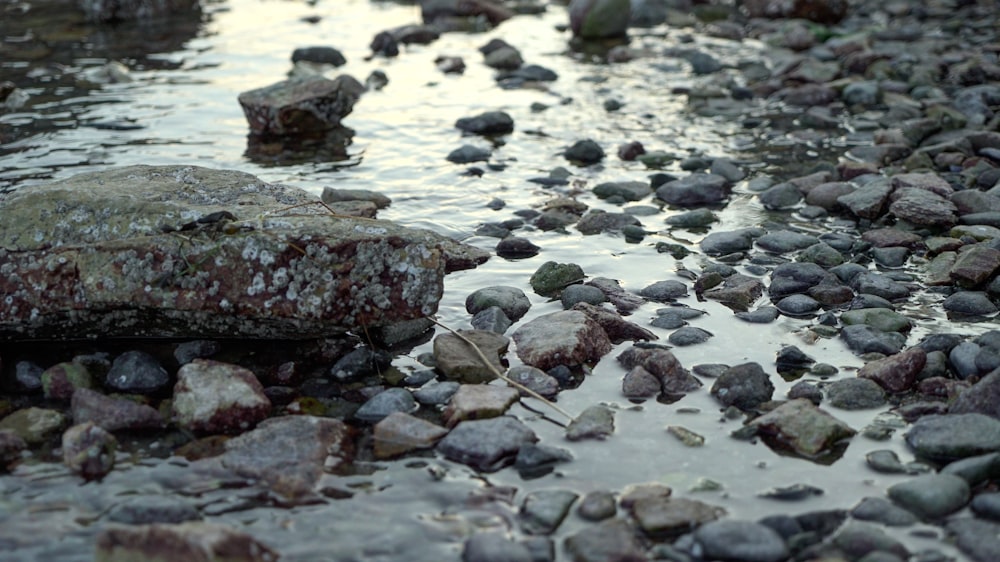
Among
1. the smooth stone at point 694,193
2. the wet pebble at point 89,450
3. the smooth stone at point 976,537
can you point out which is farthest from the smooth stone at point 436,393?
the smooth stone at point 694,193

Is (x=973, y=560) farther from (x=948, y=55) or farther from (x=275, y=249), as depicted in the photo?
(x=948, y=55)

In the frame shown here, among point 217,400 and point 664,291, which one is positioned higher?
point 217,400

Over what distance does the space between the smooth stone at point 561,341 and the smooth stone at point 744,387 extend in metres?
0.68

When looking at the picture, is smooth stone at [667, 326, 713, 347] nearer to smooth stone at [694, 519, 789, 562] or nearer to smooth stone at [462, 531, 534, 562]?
smooth stone at [694, 519, 789, 562]

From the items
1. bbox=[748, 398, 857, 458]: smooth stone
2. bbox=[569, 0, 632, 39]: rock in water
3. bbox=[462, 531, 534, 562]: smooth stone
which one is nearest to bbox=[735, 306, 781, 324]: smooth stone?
bbox=[748, 398, 857, 458]: smooth stone

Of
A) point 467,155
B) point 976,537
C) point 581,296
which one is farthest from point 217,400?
point 467,155

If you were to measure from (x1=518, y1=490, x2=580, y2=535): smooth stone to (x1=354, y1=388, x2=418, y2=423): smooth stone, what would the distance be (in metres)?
0.92

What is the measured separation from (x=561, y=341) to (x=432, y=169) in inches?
151

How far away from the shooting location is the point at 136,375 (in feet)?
16.4

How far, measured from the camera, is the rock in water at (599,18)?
14125mm

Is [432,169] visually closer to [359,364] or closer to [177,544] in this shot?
[359,364]

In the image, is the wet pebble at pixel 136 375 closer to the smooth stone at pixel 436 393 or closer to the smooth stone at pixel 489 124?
the smooth stone at pixel 436 393

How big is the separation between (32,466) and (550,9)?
13.6 metres

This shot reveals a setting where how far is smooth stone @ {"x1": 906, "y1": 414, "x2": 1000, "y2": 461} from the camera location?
426 centimetres
